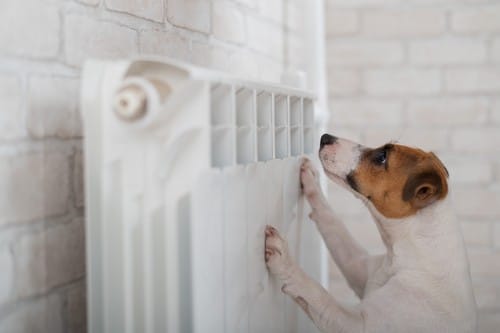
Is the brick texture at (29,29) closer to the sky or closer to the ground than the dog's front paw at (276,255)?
closer to the sky

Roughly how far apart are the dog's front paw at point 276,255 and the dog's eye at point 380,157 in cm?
35

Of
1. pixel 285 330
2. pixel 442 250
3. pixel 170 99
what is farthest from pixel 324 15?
pixel 170 99

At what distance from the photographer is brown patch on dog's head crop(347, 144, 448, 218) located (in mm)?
1314

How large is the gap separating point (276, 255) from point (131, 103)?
45 centimetres

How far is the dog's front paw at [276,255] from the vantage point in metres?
1.07

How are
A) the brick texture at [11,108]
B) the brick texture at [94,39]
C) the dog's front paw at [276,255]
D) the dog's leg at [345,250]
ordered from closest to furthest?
the brick texture at [11,108], the brick texture at [94,39], the dog's front paw at [276,255], the dog's leg at [345,250]

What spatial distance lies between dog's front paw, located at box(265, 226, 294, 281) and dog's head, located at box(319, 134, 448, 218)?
31cm

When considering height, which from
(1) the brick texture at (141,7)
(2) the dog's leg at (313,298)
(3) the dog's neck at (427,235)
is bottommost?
(2) the dog's leg at (313,298)

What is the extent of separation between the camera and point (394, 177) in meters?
1.35

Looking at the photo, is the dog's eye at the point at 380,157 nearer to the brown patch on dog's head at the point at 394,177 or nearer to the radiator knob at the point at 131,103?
the brown patch on dog's head at the point at 394,177

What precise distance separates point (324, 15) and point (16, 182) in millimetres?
1615

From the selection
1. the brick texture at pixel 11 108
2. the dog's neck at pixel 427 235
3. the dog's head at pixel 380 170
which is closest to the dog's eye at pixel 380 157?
the dog's head at pixel 380 170

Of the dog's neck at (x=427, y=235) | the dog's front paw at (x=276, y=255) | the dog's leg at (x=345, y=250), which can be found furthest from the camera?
the dog's leg at (x=345, y=250)

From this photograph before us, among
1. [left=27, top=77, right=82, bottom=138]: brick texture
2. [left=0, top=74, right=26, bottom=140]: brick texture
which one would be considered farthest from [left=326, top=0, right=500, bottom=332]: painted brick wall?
[left=0, top=74, right=26, bottom=140]: brick texture
